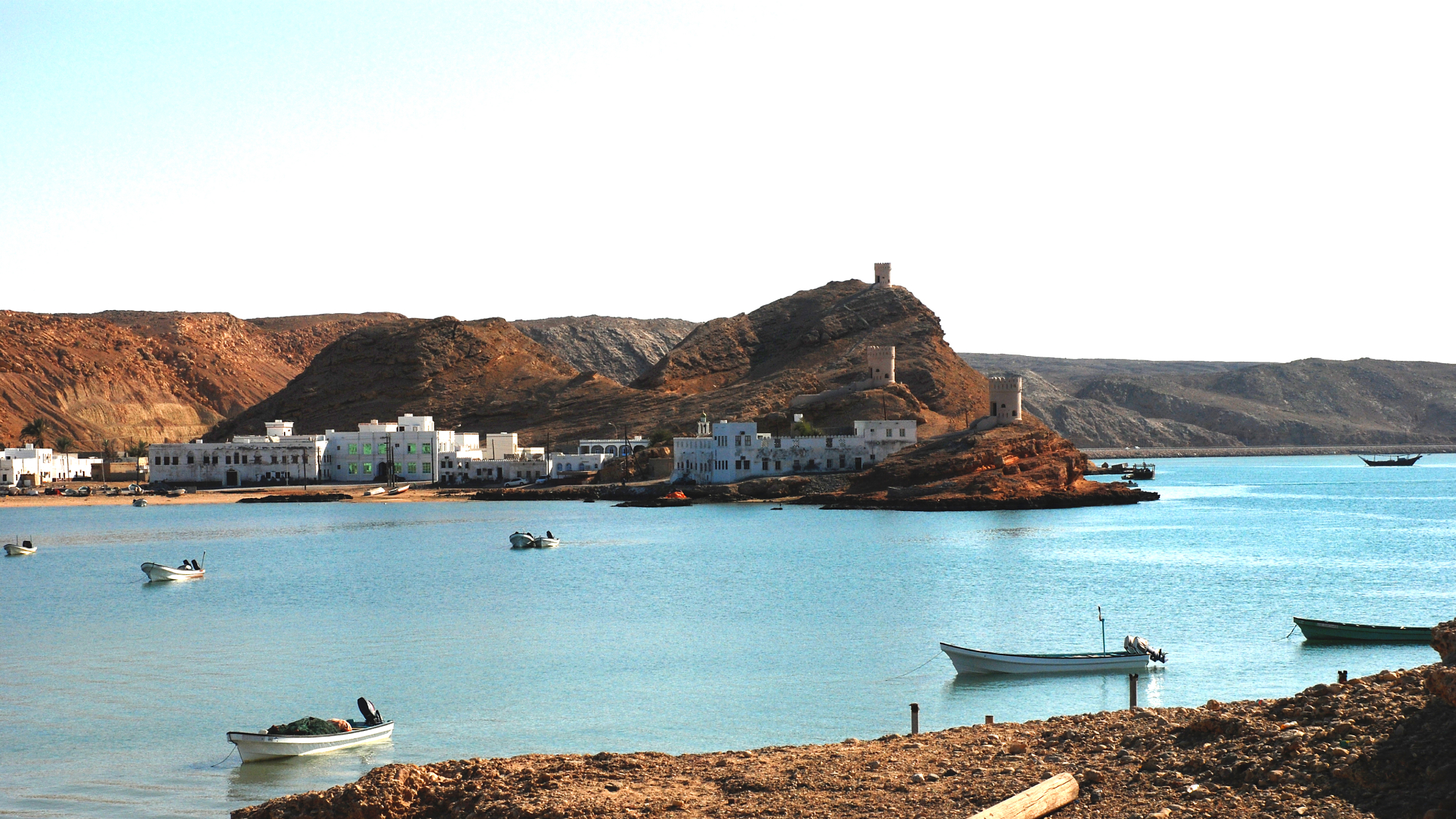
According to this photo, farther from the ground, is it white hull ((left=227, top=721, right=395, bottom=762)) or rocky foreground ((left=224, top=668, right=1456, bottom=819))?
rocky foreground ((left=224, top=668, right=1456, bottom=819))

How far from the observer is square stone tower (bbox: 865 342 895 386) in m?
117

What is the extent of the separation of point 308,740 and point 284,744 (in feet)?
1.26

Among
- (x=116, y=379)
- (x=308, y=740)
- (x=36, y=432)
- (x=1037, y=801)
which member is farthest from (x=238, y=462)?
(x=1037, y=801)

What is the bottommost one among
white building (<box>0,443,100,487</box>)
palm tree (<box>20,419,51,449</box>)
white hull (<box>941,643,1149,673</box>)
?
white hull (<box>941,643,1149,673</box>)

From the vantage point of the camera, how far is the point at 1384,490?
4306 inches

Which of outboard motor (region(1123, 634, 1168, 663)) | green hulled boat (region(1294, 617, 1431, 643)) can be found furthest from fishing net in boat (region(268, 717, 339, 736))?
green hulled boat (region(1294, 617, 1431, 643))

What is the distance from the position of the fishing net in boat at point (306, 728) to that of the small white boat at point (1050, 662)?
11.6m

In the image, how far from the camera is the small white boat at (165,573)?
45.7 m

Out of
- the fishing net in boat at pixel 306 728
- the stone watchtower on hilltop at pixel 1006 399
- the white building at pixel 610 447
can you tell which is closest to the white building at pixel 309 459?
the white building at pixel 610 447

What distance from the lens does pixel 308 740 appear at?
19.3 meters

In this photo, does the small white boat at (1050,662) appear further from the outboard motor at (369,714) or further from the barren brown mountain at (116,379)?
the barren brown mountain at (116,379)

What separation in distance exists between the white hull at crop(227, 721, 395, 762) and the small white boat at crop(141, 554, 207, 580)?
29000 millimetres

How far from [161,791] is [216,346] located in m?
194

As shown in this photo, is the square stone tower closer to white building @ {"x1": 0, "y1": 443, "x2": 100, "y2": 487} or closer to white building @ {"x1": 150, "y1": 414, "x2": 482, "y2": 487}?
white building @ {"x1": 150, "y1": 414, "x2": 482, "y2": 487}
